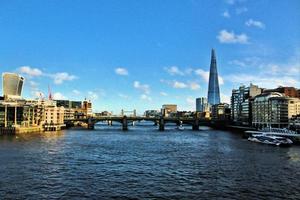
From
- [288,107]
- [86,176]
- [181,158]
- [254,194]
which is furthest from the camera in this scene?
[288,107]

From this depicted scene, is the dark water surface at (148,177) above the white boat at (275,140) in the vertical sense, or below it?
below

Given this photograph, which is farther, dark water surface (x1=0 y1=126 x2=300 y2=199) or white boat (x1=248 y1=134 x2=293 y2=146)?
white boat (x1=248 y1=134 x2=293 y2=146)

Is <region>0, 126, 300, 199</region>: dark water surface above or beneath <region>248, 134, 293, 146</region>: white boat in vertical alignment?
beneath

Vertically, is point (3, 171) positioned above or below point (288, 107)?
below

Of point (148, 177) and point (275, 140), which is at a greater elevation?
point (275, 140)

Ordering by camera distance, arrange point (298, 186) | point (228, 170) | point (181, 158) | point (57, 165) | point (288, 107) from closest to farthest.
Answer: point (298, 186) → point (228, 170) → point (57, 165) → point (181, 158) → point (288, 107)

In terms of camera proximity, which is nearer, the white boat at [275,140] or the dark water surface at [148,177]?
the dark water surface at [148,177]

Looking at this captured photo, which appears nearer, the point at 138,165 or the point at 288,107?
the point at 138,165

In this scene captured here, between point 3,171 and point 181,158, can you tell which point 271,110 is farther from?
point 3,171

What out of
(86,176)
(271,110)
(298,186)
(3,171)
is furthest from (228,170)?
(271,110)

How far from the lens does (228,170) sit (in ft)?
189

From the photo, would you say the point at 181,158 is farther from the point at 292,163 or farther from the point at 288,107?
the point at 288,107

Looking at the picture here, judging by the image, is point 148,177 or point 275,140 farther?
point 275,140

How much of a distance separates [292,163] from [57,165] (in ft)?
138
